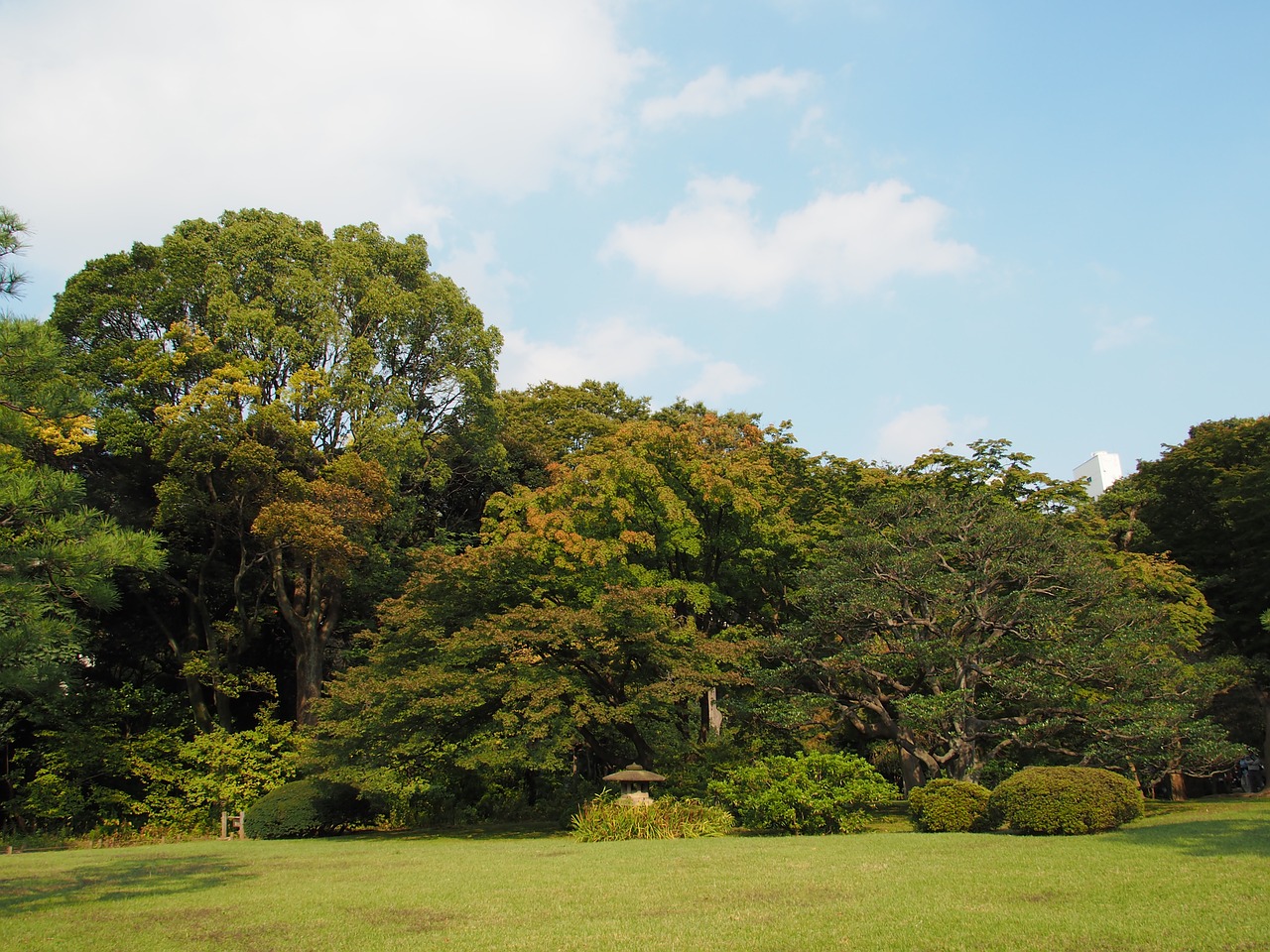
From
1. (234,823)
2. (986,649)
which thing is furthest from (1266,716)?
(234,823)

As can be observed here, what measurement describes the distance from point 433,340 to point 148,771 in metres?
13.3

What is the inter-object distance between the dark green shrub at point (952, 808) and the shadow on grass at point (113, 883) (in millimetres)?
9929

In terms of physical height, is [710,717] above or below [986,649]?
below

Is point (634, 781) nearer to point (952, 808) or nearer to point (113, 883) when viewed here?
point (952, 808)

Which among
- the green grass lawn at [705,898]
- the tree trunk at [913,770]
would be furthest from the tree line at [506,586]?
the green grass lawn at [705,898]

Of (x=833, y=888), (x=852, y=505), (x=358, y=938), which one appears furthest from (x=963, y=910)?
(x=852, y=505)

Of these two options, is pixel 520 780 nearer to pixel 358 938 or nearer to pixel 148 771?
pixel 148 771

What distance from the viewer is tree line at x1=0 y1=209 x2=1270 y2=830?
16484 millimetres

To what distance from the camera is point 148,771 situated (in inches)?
861

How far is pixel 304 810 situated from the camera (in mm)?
19344

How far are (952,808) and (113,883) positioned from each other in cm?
1160

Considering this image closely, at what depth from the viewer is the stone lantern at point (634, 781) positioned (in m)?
→ 16.6

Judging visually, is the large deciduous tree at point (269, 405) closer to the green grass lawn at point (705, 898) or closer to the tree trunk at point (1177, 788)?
the green grass lawn at point (705, 898)

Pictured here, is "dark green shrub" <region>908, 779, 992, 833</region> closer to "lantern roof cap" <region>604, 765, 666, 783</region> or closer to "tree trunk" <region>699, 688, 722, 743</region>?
"lantern roof cap" <region>604, 765, 666, 783</region>
